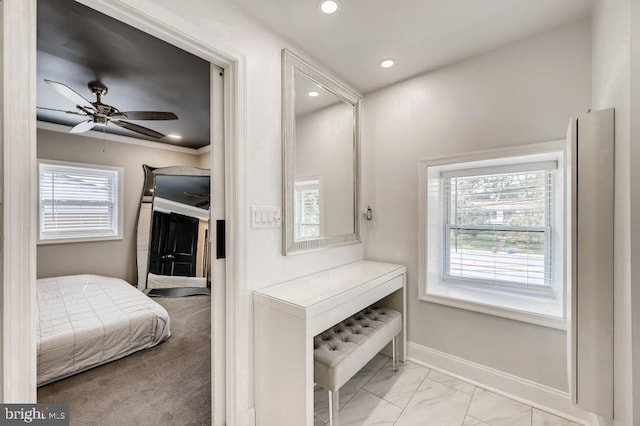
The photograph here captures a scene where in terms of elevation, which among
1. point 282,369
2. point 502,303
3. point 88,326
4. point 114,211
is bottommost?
point 88,326

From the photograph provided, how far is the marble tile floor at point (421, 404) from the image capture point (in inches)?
62.9

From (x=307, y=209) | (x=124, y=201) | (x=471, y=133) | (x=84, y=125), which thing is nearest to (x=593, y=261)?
(x=471, y=133)

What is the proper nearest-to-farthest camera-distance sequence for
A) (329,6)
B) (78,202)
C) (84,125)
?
(329,6)
(84,125)
(78,202)

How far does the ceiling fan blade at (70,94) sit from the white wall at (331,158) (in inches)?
68.5

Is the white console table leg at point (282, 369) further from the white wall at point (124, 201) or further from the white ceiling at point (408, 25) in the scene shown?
the white wall at point (124, 201)

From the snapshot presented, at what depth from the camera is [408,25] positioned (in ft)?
5.41

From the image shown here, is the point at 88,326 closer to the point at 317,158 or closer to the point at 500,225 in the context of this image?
the point at 317,158

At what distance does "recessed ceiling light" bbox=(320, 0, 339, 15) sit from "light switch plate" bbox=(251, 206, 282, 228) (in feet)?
3.98

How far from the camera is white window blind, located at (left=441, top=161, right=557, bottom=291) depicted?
195cm

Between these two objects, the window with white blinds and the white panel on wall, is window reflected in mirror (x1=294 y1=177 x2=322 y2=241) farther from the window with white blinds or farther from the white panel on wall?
the window with white blinds

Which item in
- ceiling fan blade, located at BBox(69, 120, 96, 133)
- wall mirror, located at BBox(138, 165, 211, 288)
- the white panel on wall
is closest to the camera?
the white panel on wall

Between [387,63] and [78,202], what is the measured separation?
14.1ft

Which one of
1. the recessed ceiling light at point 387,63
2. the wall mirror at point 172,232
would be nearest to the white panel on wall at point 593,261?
the recessed ceiling light at point 387,63

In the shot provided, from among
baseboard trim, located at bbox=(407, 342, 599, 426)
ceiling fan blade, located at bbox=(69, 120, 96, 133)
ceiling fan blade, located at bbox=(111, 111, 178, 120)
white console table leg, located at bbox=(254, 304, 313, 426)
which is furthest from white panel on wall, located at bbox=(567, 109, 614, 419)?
ceiling fan blade, located at bbox=(69, 120, 96, 133)
